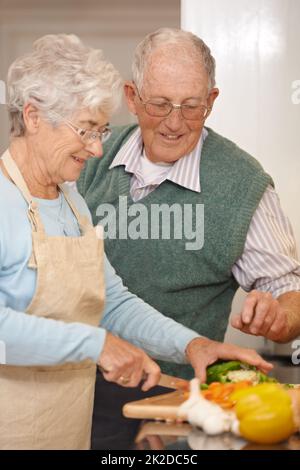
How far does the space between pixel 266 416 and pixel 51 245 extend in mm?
501

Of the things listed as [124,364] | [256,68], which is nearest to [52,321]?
[124,364]

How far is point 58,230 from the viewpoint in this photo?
1.46m

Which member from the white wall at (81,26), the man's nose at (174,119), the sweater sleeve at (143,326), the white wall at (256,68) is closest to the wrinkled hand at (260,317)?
the sweater sleeve at (143,326)

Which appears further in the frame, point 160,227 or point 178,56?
point 160,227

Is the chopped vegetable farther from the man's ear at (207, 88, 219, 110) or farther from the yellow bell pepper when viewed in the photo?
the man's ear at (207, 88, 219, 110)

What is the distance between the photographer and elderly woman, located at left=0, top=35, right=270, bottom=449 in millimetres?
1364

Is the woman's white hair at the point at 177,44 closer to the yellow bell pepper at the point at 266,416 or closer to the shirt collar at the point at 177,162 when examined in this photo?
the shirt collar at the point at 177,162

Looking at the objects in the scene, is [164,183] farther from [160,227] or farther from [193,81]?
[193,81]

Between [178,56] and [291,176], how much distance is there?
69cm

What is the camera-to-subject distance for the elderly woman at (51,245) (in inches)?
53.7

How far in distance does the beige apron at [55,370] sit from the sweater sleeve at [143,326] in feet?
0.29

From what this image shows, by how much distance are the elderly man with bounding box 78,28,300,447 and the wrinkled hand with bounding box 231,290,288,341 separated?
0.44 ft

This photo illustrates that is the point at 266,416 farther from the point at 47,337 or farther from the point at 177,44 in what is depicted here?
the point at 177,44
